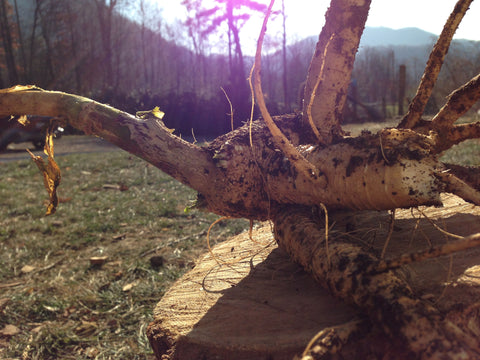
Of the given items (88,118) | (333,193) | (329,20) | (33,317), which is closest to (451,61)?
(329,20)

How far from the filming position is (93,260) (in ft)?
10.5

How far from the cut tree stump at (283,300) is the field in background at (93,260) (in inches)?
32.1

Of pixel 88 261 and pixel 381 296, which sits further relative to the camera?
pixel 88 261

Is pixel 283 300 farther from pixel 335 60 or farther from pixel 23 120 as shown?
pixel 23 120

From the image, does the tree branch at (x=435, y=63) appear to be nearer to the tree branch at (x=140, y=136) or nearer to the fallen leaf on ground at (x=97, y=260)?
the tree branch at (x=140, y=136)

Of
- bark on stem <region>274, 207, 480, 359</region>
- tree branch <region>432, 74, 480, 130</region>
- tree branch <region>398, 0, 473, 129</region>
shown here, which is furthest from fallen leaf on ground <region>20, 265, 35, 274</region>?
tree branch <region>432, 74, 480, 130</region>

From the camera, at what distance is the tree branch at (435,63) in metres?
1.51

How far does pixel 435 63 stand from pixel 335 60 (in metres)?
0.45

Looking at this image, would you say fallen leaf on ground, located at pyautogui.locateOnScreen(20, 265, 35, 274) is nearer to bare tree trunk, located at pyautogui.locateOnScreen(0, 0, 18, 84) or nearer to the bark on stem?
the bark on stem

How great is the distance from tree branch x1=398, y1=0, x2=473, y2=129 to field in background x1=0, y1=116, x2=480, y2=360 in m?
1.56

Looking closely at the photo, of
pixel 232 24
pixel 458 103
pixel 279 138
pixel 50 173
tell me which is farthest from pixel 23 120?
pixel 232 24

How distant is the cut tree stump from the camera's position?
1.08 m

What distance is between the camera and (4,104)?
1.85 meters

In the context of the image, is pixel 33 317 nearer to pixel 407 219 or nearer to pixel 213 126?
pixel 407 219
